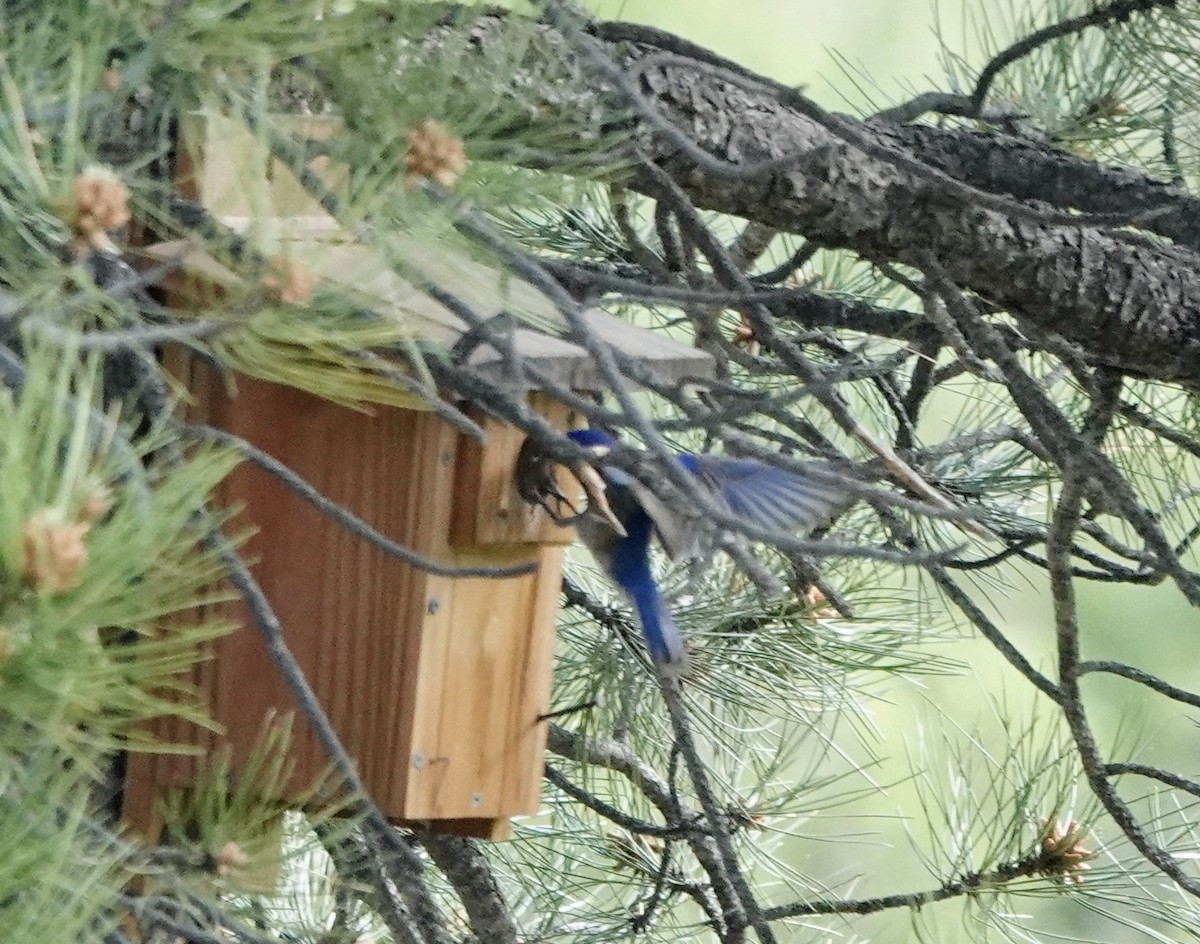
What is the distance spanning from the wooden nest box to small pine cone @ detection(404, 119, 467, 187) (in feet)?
1.39

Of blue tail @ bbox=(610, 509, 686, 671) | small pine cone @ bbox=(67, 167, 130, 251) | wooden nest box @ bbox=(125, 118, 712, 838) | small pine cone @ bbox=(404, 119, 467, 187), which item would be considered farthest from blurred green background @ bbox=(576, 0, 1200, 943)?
small pine cone @ bbox=(67, 167, 130, 251)

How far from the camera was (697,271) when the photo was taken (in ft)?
3.58

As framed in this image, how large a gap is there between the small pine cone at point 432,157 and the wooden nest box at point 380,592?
0.42 meters

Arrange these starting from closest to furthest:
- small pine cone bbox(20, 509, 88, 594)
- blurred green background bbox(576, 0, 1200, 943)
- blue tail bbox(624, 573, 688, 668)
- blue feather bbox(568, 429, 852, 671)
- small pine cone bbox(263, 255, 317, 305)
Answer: small pine cone bbox(20, 509, 88, 594) < small pine cone bbox(263, 255, 317, 305) < blue feather bbox(568, 429, 852, 671) < blue tail bbox(624, 573, 688, 668) < blurred green background bbox(576, 0, 1200, 943)

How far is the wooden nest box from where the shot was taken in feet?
3.37

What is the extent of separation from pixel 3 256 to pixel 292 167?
0.11 meters

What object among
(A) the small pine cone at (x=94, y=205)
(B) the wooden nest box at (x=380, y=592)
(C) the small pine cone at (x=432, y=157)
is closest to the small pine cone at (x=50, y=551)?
(A) the small pine cone at (x=94, y=205)

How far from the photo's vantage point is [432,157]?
1.83 feet

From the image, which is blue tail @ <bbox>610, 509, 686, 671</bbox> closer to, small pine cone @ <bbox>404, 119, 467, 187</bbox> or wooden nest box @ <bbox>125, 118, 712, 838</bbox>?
wooden nest box @ <bbox>125, 118, 712, 838</bbox>

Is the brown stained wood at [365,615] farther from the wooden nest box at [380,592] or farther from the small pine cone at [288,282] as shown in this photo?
the small pine cone at [288,282]

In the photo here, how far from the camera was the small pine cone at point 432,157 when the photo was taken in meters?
0.56

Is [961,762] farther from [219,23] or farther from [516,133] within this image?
[219,23]

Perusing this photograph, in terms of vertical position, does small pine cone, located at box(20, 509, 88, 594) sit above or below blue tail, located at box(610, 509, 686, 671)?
below

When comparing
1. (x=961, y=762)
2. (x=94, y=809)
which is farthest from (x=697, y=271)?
(x=961, y=762)
